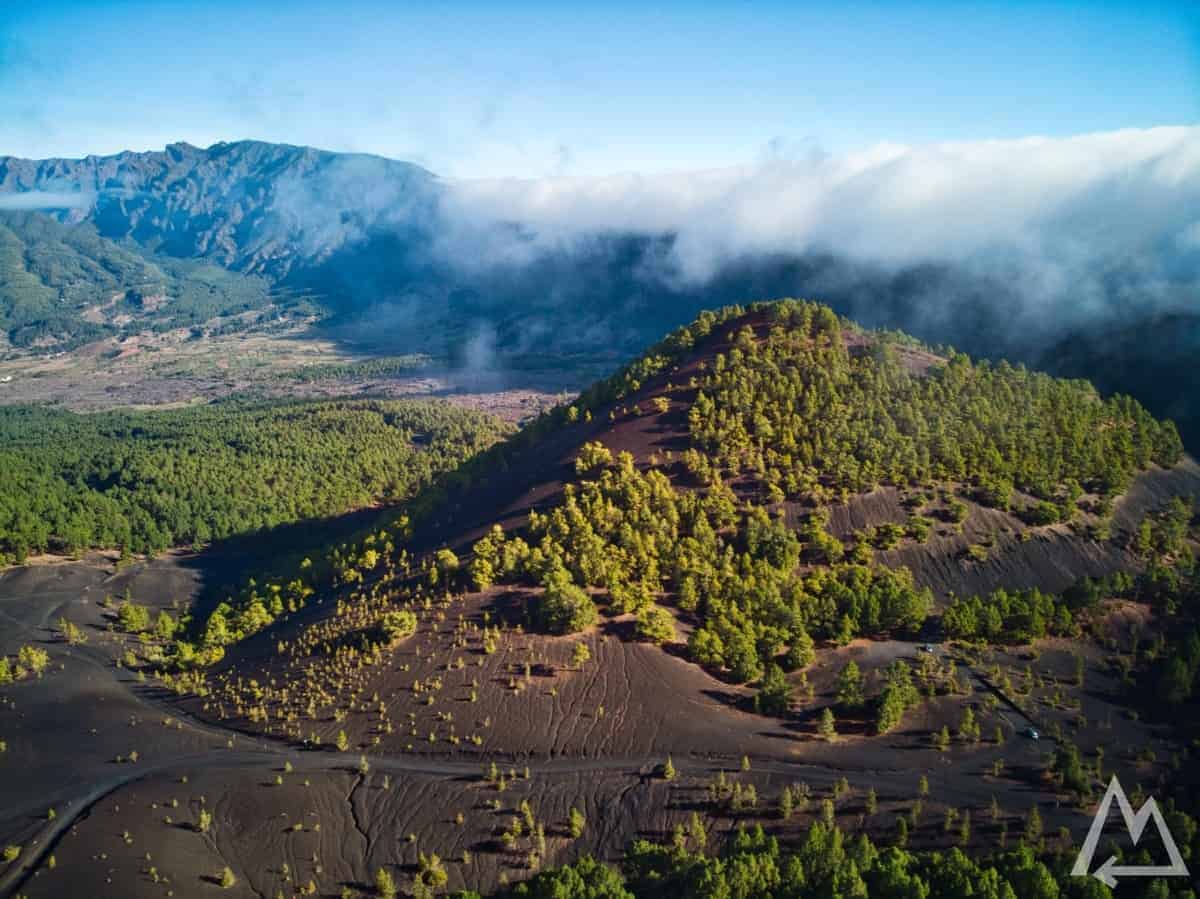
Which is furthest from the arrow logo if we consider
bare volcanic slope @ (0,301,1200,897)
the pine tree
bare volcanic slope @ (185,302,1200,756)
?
the pine tree

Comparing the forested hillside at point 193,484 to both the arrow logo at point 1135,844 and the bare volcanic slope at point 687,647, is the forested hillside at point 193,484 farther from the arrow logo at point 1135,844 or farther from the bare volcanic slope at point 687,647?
the arrow logo at point 1135,844

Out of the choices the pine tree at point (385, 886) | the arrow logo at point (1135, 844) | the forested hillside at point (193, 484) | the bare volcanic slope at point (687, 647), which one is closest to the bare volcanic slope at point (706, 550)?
the bare volcanic slope at point (687, 647)

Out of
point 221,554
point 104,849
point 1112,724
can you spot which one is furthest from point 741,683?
point 221,554

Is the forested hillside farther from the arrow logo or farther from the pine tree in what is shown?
the arrow logo

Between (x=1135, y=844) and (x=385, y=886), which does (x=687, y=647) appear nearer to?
(x=385, y=886)

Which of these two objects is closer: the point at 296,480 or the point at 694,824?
the point at 694,824

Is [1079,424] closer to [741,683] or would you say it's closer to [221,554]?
Answer: [741,683]
